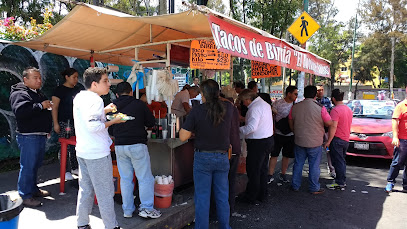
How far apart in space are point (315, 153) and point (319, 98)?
267 centimetres

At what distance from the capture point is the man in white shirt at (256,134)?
4320mm

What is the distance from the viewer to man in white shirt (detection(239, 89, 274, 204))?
4.32 meters

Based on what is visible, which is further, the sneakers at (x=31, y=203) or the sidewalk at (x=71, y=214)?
the sneakers at (x=31, y=203)

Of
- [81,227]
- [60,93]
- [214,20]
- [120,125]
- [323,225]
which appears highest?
[214,20]

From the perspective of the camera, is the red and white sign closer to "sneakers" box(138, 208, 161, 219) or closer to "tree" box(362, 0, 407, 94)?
"sneakers" box(138, 208, 161, 219)

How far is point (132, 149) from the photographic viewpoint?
11.5ft

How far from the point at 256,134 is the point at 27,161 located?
11.1 ft

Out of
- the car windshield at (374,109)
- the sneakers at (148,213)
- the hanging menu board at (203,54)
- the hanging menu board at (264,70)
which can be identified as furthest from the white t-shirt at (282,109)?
the car windshield at (374,109)

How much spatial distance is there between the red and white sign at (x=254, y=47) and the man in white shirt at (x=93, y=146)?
140 cm

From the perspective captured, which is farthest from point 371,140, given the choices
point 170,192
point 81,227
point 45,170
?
point 45,170

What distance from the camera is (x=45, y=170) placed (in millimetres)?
5891

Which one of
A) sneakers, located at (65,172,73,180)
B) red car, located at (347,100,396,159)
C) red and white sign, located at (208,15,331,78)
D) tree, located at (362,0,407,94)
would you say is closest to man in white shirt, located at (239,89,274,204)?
red and white sign, located at (208,15,331,78)

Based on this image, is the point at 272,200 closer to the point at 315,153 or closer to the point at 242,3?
the point at 315,153

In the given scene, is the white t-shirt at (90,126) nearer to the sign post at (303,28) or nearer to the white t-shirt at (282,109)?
the white t-shirt at (282,109)
